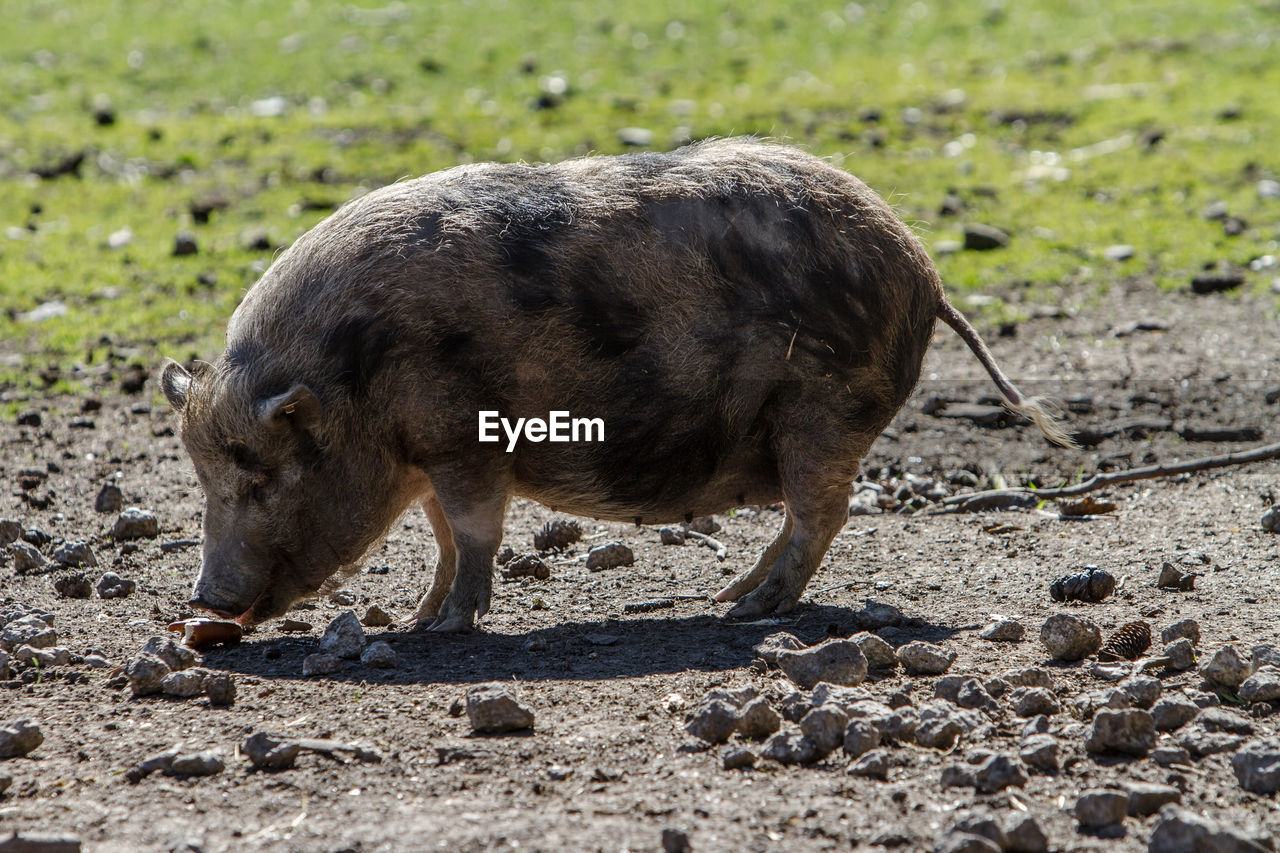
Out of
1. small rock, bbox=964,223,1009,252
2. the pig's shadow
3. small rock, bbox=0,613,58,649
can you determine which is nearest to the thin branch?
the pig's shadow

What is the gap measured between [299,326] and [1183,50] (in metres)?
15.5

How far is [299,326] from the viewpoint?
5.14m

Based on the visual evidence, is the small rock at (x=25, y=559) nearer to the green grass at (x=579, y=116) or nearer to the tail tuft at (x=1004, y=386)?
the green grass at (x=579, y=116)

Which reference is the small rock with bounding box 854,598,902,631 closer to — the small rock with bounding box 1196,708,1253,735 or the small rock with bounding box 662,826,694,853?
the small rock with bounding box 1196,708,1253,735

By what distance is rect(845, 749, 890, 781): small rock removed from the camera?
3539mm

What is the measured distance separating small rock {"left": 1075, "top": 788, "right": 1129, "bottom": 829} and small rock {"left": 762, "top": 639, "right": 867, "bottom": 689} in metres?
1.09

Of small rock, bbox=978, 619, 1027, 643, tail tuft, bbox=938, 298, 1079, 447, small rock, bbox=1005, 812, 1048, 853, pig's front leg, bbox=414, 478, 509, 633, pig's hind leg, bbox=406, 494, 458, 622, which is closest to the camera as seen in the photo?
small rock, bbox=1005, 812, 1048, 853

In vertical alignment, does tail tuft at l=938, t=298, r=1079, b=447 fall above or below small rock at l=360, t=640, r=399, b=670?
above

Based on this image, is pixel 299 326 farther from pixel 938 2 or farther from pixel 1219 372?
pixel 938 2

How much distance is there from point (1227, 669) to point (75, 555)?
448 cm

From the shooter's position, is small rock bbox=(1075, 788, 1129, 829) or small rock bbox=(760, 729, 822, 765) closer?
small rock bbox=(1075, 788, 1129, 829)

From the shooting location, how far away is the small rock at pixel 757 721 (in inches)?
151

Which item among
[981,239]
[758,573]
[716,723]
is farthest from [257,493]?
[981,239]

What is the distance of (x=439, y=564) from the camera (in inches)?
224
